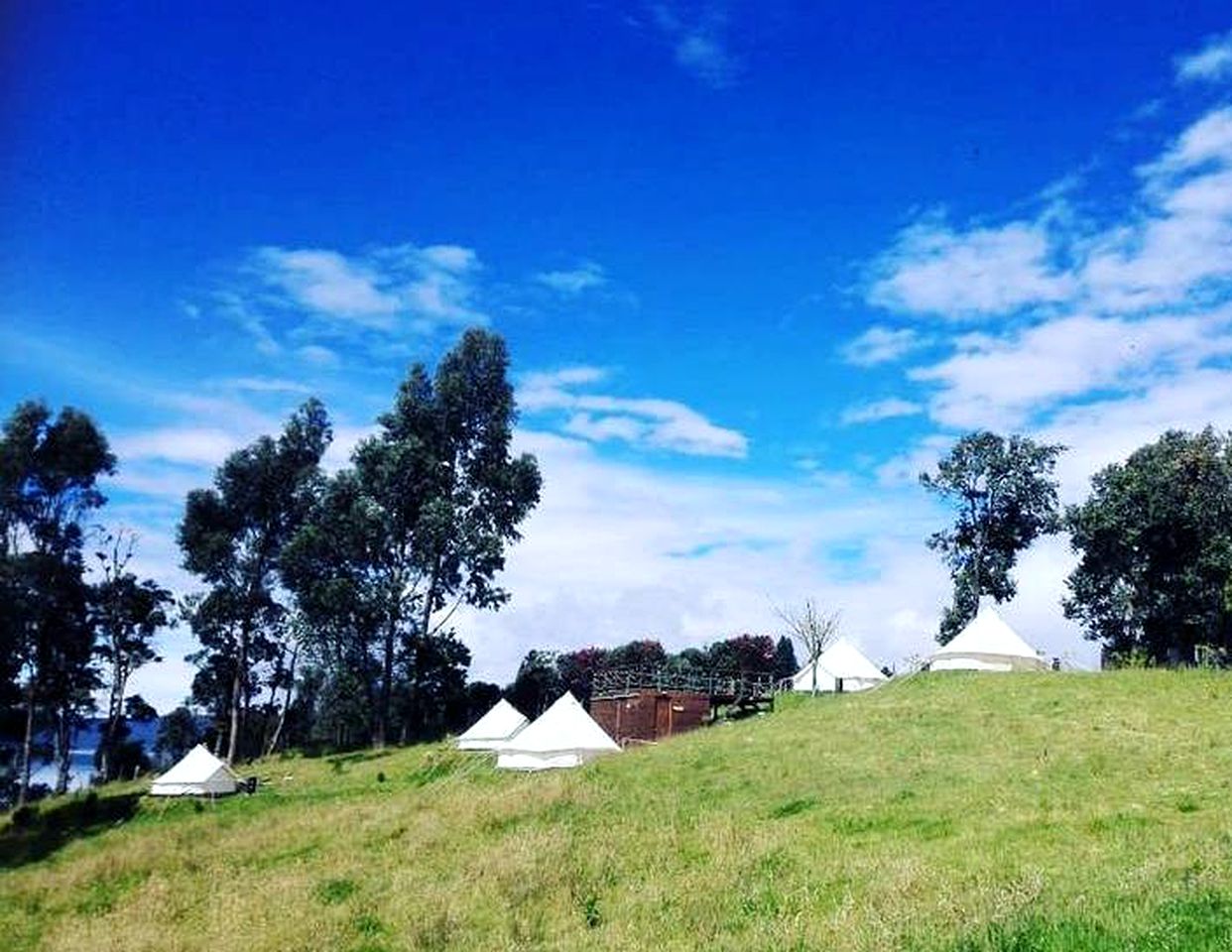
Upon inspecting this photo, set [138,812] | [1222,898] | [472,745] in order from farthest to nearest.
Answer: [472,745] → [138,812] → [1222,898]

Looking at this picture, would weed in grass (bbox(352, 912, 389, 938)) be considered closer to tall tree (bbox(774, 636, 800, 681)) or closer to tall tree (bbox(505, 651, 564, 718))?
tall tree (bbox(505, 651, 564, 718))

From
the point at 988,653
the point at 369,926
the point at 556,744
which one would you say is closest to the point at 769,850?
the point at 369,926

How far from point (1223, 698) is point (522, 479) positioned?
42309mm

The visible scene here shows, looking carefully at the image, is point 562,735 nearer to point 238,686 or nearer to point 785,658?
point 238,686

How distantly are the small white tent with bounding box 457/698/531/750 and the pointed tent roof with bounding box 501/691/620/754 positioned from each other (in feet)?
27.1

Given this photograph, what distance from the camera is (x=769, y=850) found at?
19.1 meters

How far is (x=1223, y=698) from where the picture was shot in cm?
3378

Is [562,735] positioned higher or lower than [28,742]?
higher

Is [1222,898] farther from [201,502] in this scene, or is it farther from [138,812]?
[201,502]

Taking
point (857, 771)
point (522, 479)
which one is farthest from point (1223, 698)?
point (522, 479)

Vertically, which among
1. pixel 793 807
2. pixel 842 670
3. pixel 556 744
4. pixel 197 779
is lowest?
pixel 197 779

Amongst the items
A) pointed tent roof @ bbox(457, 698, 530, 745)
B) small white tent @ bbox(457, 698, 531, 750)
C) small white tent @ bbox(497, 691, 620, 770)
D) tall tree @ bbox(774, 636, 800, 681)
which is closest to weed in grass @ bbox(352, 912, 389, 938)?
small white tent @ bbox(497, 691, 620, 770)

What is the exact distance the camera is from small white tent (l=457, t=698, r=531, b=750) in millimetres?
55094

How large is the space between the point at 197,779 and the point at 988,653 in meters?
37.7
